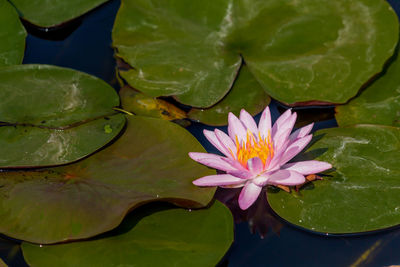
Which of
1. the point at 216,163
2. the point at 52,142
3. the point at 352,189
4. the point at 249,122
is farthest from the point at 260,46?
the point at 52,142

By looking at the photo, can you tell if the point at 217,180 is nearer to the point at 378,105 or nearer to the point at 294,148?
the point at 294,148

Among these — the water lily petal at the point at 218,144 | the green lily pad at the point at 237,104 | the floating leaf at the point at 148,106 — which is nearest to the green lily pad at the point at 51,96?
the floating leaf at the point at 148,106

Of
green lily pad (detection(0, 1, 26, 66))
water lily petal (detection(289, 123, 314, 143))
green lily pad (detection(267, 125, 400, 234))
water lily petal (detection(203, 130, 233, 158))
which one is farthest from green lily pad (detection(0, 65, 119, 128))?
green lily pad (detection(267, 125, 400, 234))

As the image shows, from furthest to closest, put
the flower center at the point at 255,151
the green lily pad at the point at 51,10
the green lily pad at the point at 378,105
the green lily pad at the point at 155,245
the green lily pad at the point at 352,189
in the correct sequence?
the green lily pad at the point at 51,10, the green lily pad at the point at 378,105, the flower center at the point at 255,151, the green lily pad at the point at 352,189, the green lily pad at the point at 155,245

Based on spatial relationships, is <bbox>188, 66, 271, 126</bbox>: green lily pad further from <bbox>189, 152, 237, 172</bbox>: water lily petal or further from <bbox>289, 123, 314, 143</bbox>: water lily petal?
<bbox>189, 152, 237, 172</bbox>: water lily petal

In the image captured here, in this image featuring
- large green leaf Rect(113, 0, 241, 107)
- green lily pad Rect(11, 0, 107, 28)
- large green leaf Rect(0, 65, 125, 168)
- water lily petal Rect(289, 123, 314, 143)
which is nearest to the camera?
water lily petal Rect(289, 123, 314, 143)

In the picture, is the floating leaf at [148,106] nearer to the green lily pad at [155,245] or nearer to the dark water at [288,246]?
the dark water at [288,246]

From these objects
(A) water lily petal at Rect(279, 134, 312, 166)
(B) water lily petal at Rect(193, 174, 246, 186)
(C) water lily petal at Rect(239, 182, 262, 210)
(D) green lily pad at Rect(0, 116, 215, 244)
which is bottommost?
(D) green lily pad at Rect(0, 116, 215, 244)
